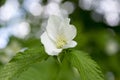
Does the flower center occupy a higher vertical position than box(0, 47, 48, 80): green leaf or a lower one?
higher

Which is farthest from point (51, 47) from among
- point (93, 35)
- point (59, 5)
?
point (59, 5)

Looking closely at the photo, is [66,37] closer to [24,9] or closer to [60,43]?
[60,43]

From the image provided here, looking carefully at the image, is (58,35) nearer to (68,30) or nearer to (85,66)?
(68,30)

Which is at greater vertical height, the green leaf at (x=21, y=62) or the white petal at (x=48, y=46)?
the white petal at (x=48, y=46)

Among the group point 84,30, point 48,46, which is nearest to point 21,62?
point 48,46
